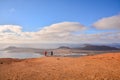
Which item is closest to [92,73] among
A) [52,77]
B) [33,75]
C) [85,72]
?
[85,72]

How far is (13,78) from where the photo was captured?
14.9 metres

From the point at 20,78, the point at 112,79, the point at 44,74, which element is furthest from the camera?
the point at 44,74

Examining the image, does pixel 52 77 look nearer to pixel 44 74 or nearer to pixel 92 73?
pixel 44 74

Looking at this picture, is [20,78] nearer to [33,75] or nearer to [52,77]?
[33,75]

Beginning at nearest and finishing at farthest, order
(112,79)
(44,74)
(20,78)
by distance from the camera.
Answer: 1. (112,79)
2. (20,78)
3. (44,74)

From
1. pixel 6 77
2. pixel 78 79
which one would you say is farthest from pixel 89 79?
pixel 6 77

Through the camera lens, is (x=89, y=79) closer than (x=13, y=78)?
Yes

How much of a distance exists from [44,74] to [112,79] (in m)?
5.09

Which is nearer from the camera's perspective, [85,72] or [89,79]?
[89,79]

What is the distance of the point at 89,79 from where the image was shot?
14.0m

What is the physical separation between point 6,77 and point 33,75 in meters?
1.97

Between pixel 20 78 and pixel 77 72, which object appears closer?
pixel 20 78

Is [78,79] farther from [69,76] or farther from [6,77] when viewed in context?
[6,77]

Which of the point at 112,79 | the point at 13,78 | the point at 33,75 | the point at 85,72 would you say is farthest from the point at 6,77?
the point at 112,79
